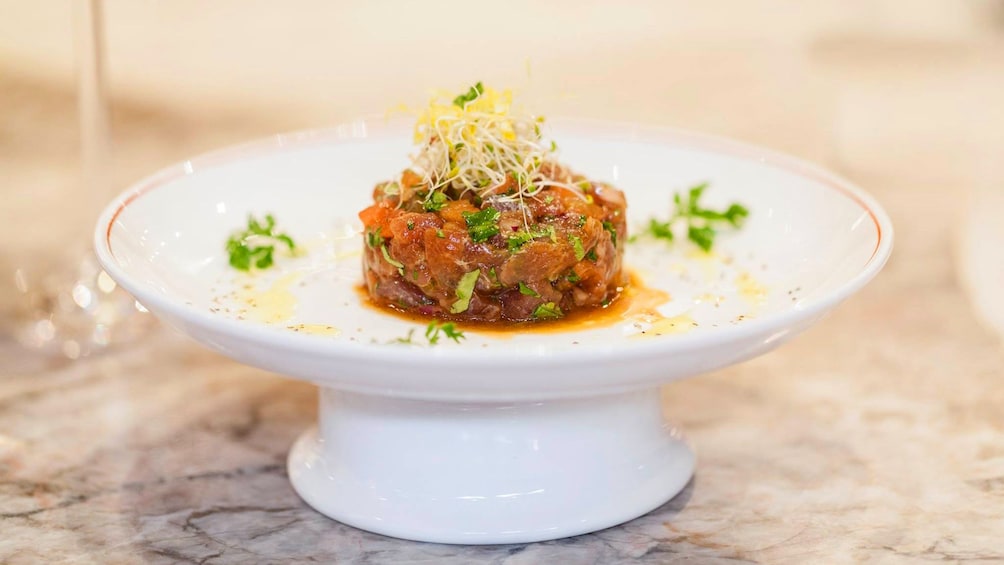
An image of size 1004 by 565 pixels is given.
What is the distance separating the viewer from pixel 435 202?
10.4ft

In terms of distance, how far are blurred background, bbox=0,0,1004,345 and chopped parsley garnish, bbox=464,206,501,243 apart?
3399 mm

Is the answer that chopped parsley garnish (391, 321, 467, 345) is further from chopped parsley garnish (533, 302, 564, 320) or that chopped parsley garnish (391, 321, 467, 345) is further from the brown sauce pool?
chopped parsley garnish (533, 302, 564, 320)

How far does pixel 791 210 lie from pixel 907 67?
14.0 ft

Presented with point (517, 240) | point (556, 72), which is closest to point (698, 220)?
point (517, 240)

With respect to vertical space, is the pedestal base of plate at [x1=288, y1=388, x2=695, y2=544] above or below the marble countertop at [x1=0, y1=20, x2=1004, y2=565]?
above

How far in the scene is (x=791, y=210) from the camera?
3648 mm

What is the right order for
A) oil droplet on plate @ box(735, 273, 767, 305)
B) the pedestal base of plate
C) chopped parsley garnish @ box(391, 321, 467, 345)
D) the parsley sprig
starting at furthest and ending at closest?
the parsley sprig, oil droplet on plate @ box(735, 273, 767, 305), the pedestal base of plate, chopped parsley garnish @ box(391, 321, 467, 345)

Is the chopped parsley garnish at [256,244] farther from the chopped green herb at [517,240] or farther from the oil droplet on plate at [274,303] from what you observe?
the chopped green herb at [517,240]

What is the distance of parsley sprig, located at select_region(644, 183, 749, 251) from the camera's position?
146 inches

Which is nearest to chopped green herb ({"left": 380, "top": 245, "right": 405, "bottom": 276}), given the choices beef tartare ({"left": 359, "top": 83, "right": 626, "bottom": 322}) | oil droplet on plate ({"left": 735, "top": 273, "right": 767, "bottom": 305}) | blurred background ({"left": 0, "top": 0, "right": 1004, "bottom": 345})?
beef tartare ({"left": 359, "top": 83, "right": 626, "bottom": 322})

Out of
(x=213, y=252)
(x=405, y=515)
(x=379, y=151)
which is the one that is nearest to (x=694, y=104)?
(x=379, y=151)

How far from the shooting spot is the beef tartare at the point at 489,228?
9.96ft

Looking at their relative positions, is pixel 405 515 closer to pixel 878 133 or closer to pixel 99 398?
pixel 99 398

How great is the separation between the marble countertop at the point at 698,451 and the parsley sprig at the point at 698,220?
506 millimetres
